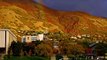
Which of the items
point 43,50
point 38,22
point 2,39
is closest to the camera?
point 43,50

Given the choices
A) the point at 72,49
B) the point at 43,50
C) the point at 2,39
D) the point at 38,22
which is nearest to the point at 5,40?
the point at 2,39

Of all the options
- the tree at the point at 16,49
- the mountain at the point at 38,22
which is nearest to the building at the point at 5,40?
the tree at the point at 16,49

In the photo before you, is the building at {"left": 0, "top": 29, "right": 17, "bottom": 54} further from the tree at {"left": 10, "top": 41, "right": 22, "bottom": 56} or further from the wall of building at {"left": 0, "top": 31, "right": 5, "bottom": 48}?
the tree at {"left": 10, "top": 41, "right": 22, "bottom": 56}

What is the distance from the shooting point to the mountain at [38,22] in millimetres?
143575

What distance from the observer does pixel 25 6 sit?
19425cm

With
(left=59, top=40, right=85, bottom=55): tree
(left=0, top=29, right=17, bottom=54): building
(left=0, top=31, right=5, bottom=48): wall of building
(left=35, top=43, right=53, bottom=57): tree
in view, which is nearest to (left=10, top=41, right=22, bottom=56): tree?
(left=0, top=29, right=17, bottom=54): building

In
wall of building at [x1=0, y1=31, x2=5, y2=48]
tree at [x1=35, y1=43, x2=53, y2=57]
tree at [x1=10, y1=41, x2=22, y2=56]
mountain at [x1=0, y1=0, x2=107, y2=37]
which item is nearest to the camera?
tree at [x1=35, y1=43, x2=53, y2=57]

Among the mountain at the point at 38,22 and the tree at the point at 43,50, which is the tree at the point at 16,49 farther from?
the mountain at the point at 38,22

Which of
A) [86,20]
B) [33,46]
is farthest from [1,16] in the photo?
[33,46]

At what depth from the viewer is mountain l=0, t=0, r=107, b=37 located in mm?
143575

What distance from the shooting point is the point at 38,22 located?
155 m

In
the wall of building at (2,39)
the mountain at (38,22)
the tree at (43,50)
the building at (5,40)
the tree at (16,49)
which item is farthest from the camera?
the mountain at (38,22)

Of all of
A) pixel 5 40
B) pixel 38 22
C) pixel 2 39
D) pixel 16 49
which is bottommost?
pixel 16 49

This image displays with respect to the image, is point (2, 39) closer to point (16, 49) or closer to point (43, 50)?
point (16, 49)
